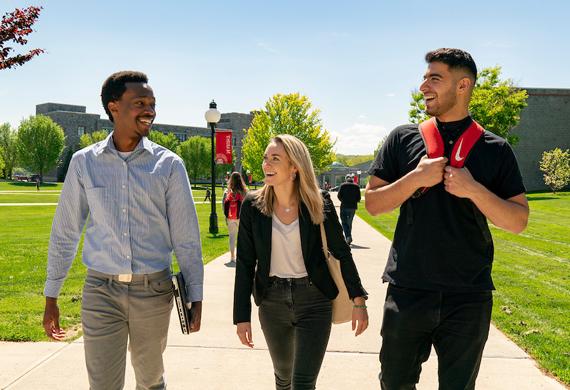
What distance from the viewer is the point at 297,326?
10.2 ft

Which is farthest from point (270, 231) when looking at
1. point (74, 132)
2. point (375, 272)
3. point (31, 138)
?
point (74, 132)

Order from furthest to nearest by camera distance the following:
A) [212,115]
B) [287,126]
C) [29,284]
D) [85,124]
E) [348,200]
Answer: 1. [85,124]
2. [287,126]
3. [212,115]
4. [348,200]
5. [29,284]

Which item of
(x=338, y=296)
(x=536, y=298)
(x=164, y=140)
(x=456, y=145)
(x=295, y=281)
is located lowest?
(x=536, y=298)

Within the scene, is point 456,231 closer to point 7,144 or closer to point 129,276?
point 129,276

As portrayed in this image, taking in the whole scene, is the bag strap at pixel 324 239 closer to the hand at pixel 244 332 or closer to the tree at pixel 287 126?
the hand at pixel 244 332

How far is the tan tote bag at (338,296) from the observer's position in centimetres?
320

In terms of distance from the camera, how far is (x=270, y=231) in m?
3.14

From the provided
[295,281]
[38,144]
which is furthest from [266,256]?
[38,144]

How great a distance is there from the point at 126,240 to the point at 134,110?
29.3 inches

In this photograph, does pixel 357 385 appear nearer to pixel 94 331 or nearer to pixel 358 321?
pixel 358 321

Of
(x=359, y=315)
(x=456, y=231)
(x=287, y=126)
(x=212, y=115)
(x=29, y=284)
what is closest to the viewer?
(x=456, y=231)

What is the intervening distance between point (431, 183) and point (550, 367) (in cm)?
319

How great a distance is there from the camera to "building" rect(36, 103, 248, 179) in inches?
3969

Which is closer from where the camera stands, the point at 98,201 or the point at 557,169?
the point at 98,201
